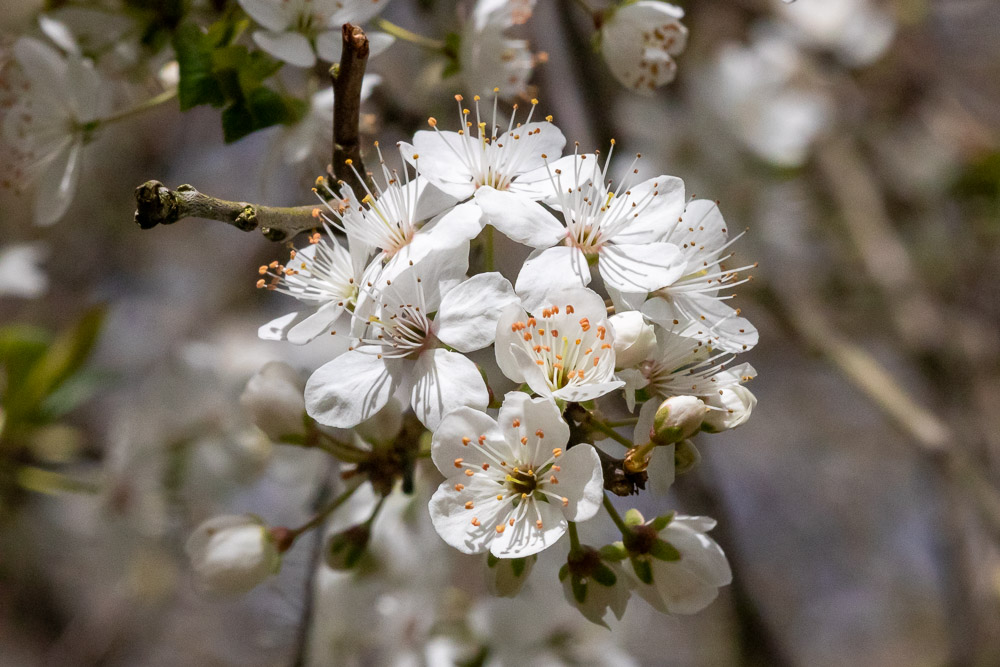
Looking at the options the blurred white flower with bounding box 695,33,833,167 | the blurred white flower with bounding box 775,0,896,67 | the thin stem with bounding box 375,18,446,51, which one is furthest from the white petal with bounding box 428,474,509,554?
the blurred white flower with bounding box 775,0,896,67

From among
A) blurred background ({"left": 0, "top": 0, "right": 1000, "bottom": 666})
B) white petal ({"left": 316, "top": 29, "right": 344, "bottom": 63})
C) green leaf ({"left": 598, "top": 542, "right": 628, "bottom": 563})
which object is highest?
white petal ({"left": 316, "top": 29, "right": 344, "bottom": 63})

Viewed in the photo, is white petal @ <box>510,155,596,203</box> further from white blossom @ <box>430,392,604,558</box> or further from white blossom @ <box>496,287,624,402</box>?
white blossom @ <box>430,392,604,558</box>

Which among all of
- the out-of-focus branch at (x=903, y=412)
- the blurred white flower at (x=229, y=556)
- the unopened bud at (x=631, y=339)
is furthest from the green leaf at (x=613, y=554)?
the out-of-focus branch at (x=903, y=412)

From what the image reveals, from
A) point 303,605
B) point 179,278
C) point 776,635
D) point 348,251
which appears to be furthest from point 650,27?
point 179,278

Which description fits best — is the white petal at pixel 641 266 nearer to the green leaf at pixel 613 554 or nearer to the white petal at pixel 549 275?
the white petal at pixel 549 275

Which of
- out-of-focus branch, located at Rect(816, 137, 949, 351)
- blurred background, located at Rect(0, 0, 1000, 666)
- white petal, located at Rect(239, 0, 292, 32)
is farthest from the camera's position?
out-of-focus branch, located at Rect(816, 137, 949, 351)

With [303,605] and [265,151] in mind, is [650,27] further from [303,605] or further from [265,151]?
[303,605]

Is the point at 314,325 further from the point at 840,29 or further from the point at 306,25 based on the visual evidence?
the point at 840,29
